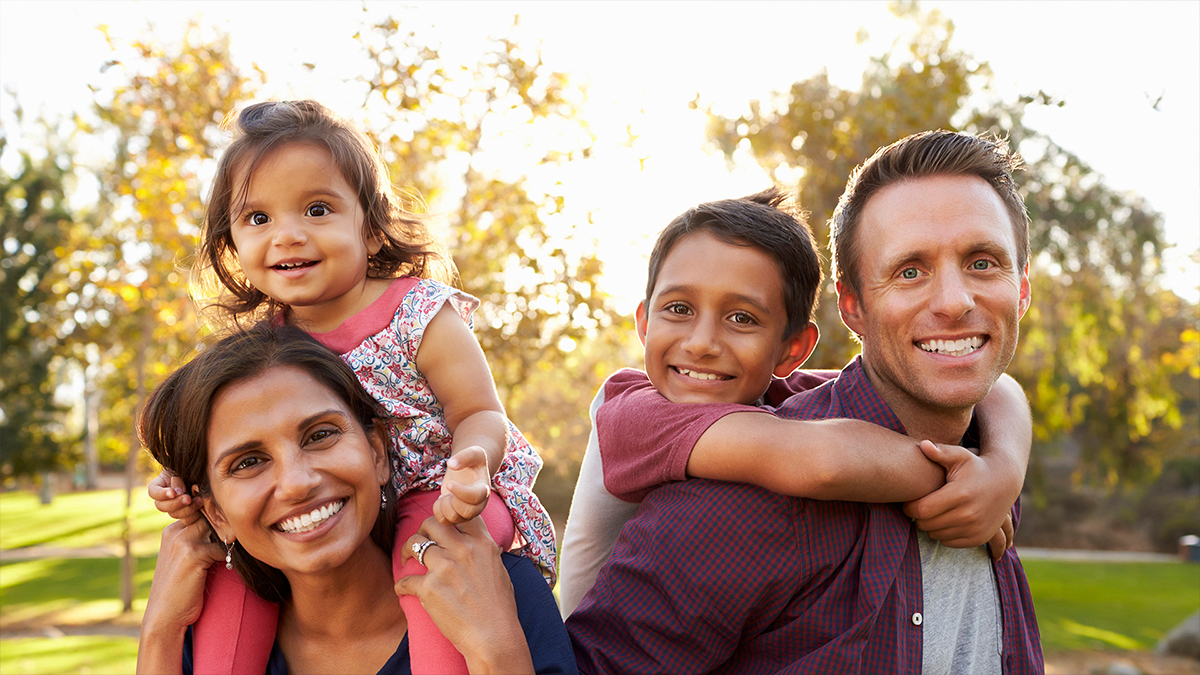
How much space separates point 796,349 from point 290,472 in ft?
4.75

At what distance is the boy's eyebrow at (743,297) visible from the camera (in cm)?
243

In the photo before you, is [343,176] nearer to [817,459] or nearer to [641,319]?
[641,319]

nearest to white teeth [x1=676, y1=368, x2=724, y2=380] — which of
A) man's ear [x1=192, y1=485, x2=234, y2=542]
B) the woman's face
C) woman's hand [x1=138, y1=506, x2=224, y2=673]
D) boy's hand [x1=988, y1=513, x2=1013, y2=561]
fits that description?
boy's hand [x1=988, y1=513, x2=1013, y2=561]

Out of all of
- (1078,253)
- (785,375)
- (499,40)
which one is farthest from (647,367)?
(1078,253)

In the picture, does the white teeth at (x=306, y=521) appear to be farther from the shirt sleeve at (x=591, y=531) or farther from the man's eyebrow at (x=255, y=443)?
the shirt sleeve at (x=591, y=531)

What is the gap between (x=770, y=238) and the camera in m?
2.47

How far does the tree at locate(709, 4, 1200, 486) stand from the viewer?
7344 millimetres

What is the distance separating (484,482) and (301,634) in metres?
1.00

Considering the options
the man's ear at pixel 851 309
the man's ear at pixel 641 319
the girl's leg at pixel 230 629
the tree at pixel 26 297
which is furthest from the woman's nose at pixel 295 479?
the tree at pixel 26 297

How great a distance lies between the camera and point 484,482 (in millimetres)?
2066

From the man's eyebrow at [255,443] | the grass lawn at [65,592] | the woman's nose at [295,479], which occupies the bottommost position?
the grass lawn at [65,592]

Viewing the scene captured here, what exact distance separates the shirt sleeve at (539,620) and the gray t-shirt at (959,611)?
878 millimetres

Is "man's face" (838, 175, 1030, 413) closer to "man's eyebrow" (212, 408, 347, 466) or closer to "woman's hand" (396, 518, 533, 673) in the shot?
"woman's hand" (396, 518, 533, 673)

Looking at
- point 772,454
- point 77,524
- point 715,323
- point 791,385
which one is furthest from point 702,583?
point 77,524
